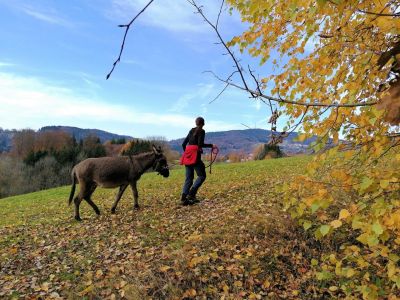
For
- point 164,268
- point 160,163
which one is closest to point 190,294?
point 164,268

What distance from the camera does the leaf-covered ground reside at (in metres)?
7.14

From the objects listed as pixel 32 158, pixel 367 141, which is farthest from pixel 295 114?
pixel 32 158

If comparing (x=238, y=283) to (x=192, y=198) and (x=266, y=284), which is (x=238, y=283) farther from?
(x=192, y=198)

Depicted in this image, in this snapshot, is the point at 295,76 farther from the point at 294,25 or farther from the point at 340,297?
the point at 340,297

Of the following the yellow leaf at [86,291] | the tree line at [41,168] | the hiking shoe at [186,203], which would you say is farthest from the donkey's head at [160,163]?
the tree line at [41,168]

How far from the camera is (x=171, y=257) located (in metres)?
8.11

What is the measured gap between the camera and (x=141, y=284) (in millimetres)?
7125

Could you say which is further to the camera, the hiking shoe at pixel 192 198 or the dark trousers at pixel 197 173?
the hiking shoe at pixel 192 198

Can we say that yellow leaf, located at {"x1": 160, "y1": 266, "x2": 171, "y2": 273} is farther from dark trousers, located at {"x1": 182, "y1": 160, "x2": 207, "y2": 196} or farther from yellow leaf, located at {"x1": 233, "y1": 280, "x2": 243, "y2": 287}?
dark trousers, located at {"x1": 182, "y1": 160, "x2": 207, "y2": 196}

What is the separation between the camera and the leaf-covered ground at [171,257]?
714 cm

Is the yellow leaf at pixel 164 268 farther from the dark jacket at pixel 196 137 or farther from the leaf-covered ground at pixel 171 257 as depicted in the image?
the dark jacket at pixel 196 137

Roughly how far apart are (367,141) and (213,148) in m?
8.52

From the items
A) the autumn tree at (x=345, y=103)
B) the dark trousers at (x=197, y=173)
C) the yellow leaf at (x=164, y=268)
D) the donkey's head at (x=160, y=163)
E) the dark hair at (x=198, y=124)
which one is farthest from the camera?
the donkey's head at (x=160, y=163)

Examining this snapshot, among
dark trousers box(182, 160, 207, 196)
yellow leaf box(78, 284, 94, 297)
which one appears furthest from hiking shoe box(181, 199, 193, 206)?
yellow leaf box(78, 284, 94, 297)
